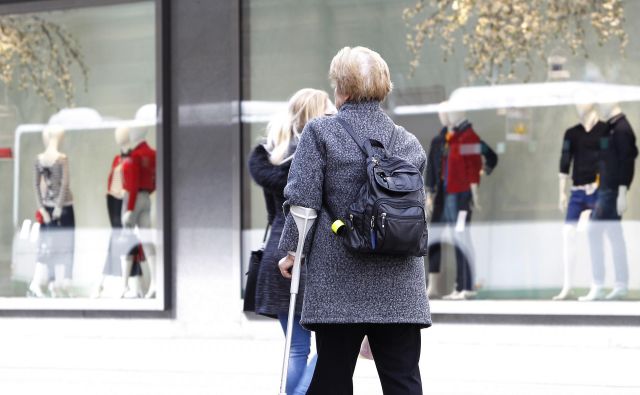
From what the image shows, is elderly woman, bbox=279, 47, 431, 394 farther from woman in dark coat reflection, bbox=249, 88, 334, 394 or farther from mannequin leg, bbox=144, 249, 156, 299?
mannequin leg, bbox=144, 249, 156, 299

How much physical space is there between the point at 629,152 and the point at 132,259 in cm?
459

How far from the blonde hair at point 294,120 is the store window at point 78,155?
4.78m

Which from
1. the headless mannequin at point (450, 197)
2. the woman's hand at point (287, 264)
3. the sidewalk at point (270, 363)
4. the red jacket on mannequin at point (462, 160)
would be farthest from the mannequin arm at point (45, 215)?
the woman's hand at point (287, 264)

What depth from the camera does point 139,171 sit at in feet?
34.4

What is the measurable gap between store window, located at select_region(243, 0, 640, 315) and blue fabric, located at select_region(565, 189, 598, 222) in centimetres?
1

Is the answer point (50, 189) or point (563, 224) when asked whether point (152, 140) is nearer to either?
point (50, 189)

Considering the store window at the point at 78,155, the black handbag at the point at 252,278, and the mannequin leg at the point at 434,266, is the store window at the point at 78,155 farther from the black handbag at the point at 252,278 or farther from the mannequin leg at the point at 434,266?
the black handbag at the point at 252,278

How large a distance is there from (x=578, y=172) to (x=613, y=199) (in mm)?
370

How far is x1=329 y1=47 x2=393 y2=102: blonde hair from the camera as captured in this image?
4.24 m

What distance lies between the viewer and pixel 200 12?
9945 millimetres

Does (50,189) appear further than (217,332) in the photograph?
Yes

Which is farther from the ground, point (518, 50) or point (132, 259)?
point (518, 50)

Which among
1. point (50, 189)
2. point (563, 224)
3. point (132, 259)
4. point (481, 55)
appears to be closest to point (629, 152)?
point (563, 224)

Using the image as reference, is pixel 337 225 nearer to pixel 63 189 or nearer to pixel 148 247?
pixel 148 247
